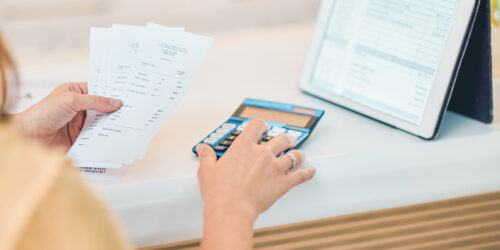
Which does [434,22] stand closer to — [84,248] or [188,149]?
[188,149]

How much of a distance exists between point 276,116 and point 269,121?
2cm

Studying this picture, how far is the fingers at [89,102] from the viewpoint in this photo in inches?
31.9

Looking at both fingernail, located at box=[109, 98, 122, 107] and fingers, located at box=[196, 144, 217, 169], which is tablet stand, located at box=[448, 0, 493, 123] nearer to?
fingers, located at box=[196, 144, 217, 169]

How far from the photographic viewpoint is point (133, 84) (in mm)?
826

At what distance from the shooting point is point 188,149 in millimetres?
838

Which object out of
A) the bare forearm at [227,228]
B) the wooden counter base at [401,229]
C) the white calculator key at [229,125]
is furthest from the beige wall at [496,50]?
the bare forearm at [227,228]

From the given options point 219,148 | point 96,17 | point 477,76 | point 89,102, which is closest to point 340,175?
point 219,148

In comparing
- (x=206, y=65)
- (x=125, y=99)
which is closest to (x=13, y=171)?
(x=125, y=99)

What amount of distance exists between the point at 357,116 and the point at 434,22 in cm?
20

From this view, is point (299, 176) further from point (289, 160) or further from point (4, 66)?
point (4, 66)

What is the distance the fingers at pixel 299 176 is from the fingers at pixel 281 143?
0.04 meters

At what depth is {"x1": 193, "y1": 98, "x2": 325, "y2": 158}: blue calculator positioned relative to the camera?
803 mm

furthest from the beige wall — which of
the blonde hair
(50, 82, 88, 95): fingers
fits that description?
the blonde hair

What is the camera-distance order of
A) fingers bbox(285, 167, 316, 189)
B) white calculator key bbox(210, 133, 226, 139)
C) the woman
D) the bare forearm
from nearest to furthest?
1. the woman
2. the bare forearm
3. fingers bbox(285, 167, 316, 189)
4. white calculator key bbox(210, 133, 226, 139)
